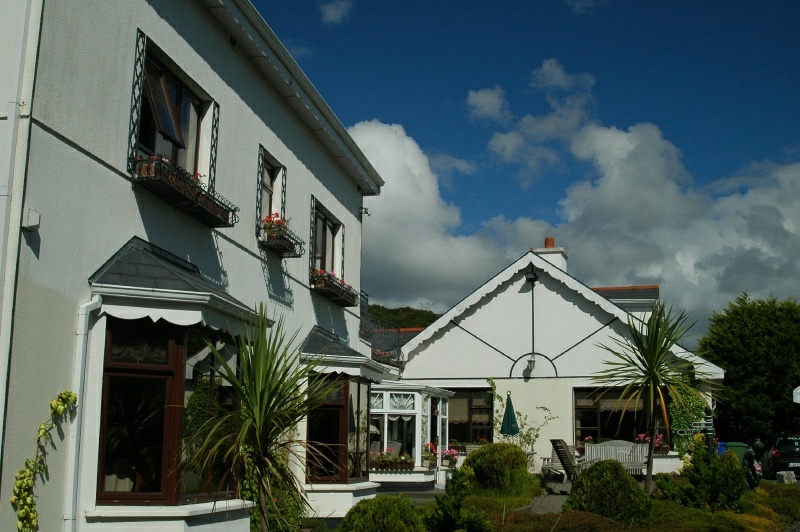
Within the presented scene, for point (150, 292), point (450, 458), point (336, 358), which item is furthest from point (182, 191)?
point (450, 458)

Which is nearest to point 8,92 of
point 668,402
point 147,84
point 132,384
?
point 147,84

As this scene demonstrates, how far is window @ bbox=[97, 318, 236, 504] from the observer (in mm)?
9508

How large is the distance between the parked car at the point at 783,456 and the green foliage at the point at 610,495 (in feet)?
56.0

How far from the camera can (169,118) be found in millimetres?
11531

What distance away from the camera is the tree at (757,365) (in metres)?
36.5

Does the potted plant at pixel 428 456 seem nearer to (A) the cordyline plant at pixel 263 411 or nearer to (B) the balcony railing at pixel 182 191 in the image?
(B) the balcony railing at pixel 182 191

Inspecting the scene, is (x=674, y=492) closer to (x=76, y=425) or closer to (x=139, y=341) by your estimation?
(x=139, y=341)

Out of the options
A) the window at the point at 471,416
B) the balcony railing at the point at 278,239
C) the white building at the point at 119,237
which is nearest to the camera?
the white building at the point at 119,237

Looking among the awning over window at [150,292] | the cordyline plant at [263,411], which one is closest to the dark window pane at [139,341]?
the awning over window at [150,292]

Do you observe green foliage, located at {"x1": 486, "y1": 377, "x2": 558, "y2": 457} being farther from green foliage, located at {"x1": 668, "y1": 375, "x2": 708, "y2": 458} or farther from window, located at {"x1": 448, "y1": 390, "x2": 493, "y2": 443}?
green foliage, located at {"x1": 668, "y1": 375, "x2": 708, "y2": 458}

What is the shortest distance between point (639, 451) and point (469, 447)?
5.68m

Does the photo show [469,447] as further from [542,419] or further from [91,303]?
[91,303]

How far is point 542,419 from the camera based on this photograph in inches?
1107

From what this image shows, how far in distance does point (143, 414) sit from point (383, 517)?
298cm
